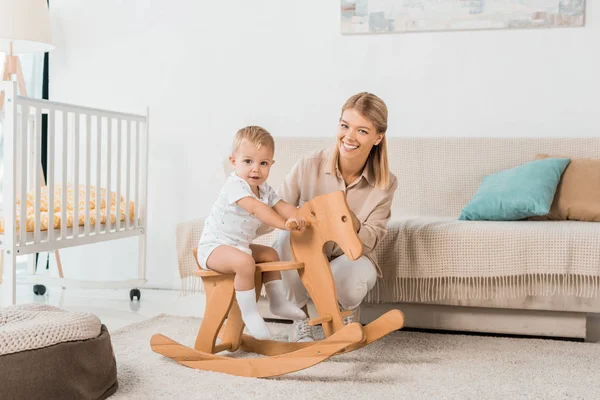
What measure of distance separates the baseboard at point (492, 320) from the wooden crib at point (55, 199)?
1146mm

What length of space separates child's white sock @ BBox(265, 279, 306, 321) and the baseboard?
1.75ft

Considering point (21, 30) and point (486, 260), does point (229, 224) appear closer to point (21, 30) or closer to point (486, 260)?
point (486, 260)

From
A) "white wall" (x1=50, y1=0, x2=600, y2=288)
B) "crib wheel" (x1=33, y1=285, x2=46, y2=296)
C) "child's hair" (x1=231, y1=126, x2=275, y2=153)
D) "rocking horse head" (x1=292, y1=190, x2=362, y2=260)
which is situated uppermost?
"white wall" (x1=50, y1=0, x2=600, y2=288)

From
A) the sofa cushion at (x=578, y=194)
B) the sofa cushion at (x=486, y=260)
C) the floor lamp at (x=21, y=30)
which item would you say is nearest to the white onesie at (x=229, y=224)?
the sofa cushion at (x=486, y=260)

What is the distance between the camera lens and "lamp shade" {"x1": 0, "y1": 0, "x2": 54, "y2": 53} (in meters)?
3.07

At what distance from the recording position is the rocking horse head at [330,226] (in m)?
1.83

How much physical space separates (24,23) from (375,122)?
183 centimetres

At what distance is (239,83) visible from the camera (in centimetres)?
338

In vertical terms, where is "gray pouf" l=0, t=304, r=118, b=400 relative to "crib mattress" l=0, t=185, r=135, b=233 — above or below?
below

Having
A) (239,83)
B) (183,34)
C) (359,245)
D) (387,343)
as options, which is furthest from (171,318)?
(183,34)

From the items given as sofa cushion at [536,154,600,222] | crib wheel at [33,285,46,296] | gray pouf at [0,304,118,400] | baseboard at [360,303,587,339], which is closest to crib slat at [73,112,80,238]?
crib wheel at [33,285,46,296]

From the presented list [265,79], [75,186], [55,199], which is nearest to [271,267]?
[75,186]

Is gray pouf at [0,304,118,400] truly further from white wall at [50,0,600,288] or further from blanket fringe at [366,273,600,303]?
white wall at [50,0,600,288]

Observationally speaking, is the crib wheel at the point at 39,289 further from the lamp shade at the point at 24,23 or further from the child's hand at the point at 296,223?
the child's hand at the point at 296,223
